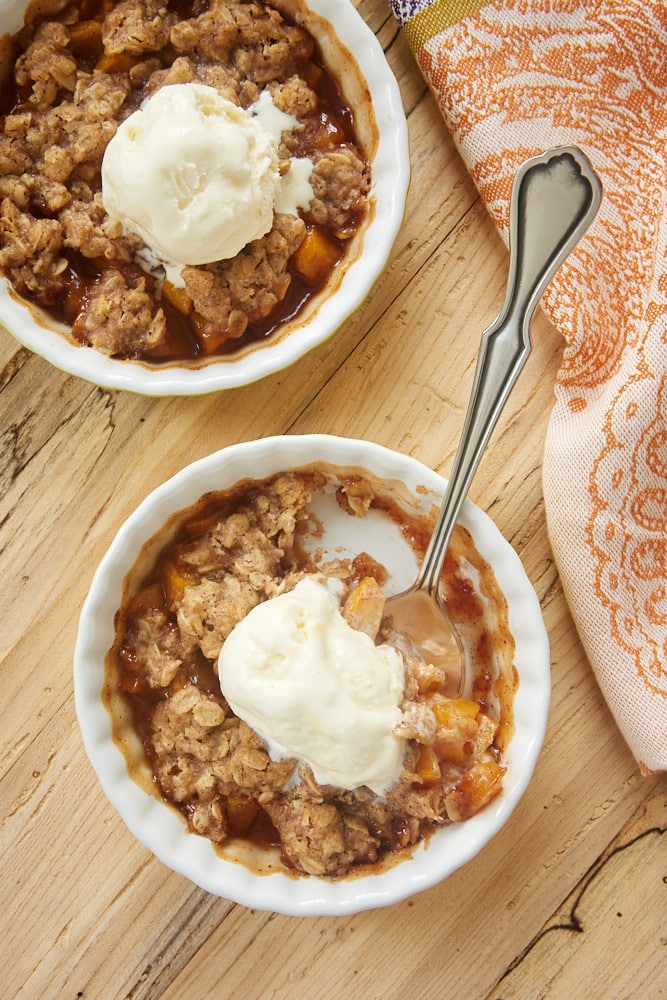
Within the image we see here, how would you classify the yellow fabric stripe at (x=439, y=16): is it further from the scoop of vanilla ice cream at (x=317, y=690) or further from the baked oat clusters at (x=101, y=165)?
the scoop of vanilla ice cream at (x=317, y=690)

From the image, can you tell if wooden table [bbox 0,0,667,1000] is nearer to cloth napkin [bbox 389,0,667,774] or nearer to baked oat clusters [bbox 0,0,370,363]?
cloth napkin [bbox 389,0,667,774]

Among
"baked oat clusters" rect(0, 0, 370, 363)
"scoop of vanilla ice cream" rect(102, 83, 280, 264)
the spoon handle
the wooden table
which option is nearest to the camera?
the spoon handle

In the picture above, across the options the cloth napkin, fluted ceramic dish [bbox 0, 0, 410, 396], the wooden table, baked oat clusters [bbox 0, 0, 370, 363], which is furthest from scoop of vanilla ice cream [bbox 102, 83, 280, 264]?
the cloth napkin

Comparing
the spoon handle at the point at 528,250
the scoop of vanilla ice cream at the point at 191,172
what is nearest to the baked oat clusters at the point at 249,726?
the spoon handle at the point at 528,250

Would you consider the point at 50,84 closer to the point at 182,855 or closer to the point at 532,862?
the point at 182,855

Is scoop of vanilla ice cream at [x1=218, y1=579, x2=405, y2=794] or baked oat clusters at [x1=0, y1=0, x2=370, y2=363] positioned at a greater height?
baked oat clusters at [x1=0, y1=0, x2=370, y2=363]

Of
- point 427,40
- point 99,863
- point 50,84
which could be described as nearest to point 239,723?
point 99,863
